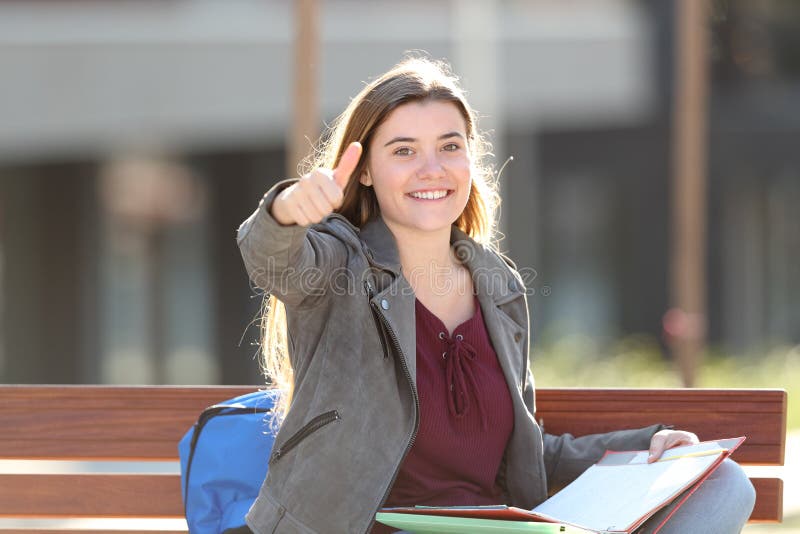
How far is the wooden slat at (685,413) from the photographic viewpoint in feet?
10.7

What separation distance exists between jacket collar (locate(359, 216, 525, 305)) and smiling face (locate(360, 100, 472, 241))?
63 millimetres

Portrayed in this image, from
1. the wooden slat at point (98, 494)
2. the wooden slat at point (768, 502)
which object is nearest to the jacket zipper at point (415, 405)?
the wooden slat at point (98, 494)

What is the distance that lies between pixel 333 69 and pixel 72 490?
832cm

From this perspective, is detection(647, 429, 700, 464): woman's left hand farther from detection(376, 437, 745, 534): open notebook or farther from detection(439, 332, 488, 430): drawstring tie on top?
detection(439, 332, 488, 430): drawstring tie on top

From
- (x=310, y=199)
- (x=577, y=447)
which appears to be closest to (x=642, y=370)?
(x=577, y=447)

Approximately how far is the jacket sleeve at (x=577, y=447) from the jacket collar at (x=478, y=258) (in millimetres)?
232

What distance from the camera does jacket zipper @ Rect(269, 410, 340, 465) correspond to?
9.14 ft

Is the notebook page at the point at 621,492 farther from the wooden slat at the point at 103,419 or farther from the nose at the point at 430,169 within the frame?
the wooden slat at the point at 103,419

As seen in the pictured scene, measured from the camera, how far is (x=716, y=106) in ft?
41.2

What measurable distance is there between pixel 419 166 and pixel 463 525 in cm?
94

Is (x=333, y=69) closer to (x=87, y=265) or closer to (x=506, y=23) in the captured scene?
(x=506, y=23)

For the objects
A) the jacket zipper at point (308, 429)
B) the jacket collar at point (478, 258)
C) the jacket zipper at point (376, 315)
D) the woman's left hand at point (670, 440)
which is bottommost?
the woman's left hand at point (670, 440)

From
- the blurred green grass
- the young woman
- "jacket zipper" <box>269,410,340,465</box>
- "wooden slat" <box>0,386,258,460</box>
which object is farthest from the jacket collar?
the blurred green grass

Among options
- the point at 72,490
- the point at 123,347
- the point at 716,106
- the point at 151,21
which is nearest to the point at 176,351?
the point at 123,347
